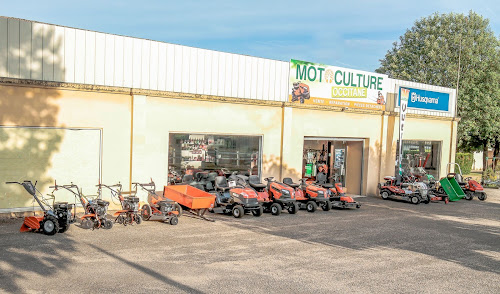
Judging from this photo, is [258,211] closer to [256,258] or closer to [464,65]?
[256,258]

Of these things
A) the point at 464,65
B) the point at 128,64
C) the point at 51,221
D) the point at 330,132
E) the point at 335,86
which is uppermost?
the point at 464,65

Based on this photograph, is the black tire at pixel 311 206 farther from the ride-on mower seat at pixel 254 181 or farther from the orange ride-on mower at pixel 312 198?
the ride-on mower seat at pixel 254 181

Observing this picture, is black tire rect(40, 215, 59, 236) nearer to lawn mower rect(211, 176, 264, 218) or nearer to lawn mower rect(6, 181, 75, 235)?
lawn mower rect(6, 181, 75, 235)

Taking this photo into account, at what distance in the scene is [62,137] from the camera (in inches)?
501

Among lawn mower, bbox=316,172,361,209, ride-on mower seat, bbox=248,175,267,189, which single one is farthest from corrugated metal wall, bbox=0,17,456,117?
lawn mower, bbox=316,172,361,209

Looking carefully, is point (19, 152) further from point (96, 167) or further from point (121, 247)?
point (121, 247)

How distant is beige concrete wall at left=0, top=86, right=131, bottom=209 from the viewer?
1200 centimetres

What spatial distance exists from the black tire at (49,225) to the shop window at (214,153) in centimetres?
521

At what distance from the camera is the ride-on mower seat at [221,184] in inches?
563

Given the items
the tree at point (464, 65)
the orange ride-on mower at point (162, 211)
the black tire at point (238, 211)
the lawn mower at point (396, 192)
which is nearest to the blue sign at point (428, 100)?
the lawn mower at point (396, 192)

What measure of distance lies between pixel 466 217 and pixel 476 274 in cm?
764

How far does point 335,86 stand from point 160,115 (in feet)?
26.5

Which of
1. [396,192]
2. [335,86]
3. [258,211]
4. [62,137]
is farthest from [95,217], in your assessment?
[396,192]

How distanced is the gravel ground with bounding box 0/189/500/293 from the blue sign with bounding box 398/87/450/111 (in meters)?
9.95
